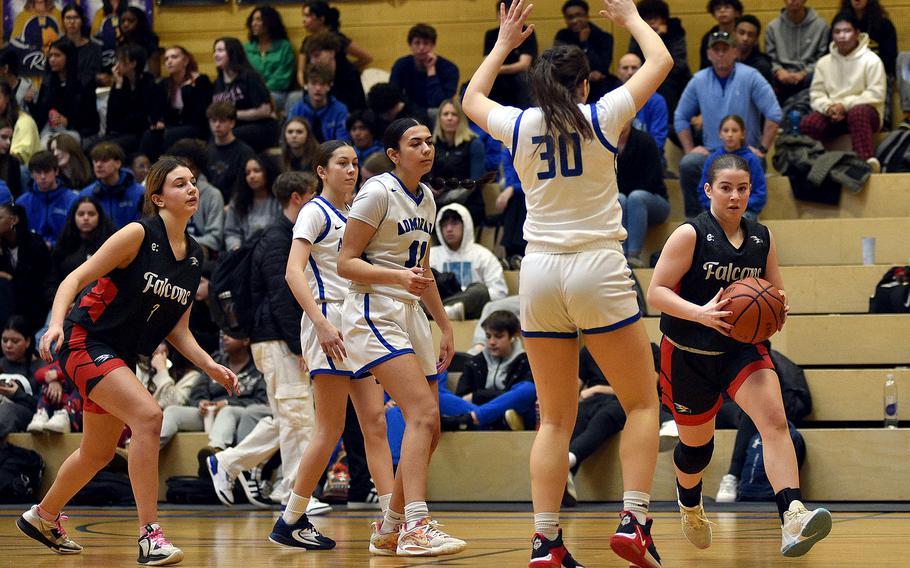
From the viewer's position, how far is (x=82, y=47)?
13.9 m

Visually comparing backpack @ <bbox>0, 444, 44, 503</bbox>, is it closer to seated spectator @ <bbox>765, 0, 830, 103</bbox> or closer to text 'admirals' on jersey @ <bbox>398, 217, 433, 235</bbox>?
text 'admirals' on jersey @ <bbox>398, 217, 433, 235</bbox>

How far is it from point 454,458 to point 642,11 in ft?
17.5

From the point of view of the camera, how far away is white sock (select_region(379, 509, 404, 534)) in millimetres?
5590

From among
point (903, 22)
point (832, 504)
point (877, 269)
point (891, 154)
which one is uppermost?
point (903, 22)

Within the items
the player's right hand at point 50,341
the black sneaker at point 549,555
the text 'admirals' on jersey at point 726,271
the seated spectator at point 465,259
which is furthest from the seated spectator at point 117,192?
the black sneaker at point 549,555

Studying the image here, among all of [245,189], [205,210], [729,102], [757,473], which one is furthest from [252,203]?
[757,473]

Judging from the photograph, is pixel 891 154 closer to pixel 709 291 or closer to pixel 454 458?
pixel 454 458

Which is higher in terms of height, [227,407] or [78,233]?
[78,233]

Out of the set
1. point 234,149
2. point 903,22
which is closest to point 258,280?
point 234,149

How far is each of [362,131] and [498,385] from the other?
3.29m

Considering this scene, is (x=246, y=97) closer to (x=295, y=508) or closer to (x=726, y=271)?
(x=295, y=508)

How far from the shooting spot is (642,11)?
11977 millimetres

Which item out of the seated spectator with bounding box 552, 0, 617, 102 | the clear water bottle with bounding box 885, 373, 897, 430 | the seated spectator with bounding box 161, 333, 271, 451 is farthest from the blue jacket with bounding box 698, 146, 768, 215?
the seated spectator with bounding box 161, 333, 271, 451

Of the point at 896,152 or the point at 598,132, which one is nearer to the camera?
the point at 598,132
